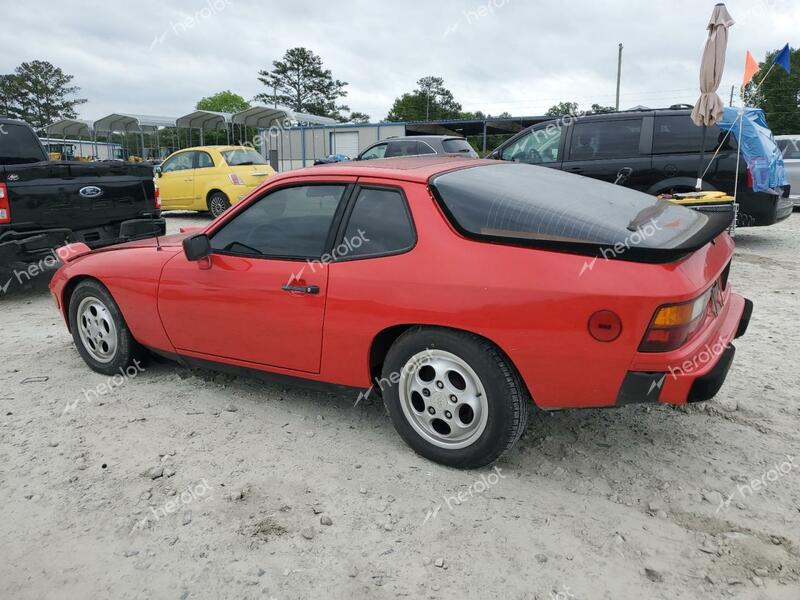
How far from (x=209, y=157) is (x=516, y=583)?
12.2 m

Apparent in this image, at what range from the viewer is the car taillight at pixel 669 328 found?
231 cm

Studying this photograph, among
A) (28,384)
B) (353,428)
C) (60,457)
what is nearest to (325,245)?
(353,428)

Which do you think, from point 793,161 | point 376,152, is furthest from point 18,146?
point 793,161

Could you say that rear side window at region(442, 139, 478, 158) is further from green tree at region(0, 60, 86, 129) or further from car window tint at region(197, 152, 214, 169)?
green tree at region(0, 60, 86, 129)

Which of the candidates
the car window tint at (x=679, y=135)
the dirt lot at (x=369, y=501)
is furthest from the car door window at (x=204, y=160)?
the dirt lot at (x=369, y=501)

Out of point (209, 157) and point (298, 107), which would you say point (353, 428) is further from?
point (298, 107)

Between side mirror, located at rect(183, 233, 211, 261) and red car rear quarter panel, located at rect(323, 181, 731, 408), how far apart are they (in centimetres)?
99

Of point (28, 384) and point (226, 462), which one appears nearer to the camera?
point (226, 462)

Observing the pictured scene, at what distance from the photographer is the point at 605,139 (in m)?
8.58

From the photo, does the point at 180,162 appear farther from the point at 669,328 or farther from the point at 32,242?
the point at 669,328

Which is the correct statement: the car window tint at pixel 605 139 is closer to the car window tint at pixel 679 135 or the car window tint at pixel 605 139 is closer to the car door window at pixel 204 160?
the car window tint at pixel 679 135

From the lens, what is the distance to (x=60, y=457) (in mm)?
3070

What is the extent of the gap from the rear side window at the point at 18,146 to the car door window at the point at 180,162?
5721 millimetres

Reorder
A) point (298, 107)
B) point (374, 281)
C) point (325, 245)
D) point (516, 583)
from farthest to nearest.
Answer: point (298, 107) < point (325, 245) < point (374, 281) < point (516, 583)
